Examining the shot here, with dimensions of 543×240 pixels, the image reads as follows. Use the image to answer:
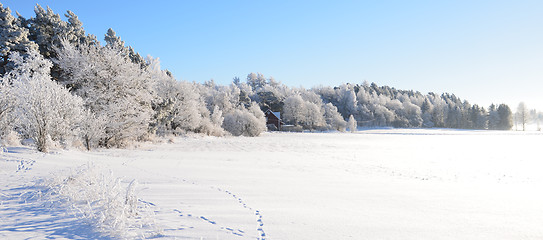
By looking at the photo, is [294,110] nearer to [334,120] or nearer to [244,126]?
[334,120]

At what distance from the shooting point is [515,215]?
5.29 m

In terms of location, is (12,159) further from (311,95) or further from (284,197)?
(311,95)

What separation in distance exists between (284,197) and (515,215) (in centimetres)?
450

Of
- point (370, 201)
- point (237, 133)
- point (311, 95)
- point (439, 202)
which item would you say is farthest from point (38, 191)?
point (311, 95)

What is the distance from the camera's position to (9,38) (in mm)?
19250

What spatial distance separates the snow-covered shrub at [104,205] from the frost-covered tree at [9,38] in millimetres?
19598

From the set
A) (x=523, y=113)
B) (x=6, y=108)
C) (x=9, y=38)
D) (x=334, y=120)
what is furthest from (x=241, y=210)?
(x=523, y=113)

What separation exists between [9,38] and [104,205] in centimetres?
2306

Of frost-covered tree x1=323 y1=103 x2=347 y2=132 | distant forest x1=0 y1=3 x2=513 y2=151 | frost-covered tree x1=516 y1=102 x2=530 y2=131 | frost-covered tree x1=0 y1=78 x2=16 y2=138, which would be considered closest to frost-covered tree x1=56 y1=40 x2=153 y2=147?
distant forest x1=0 y1=3 x2=513 y2=151

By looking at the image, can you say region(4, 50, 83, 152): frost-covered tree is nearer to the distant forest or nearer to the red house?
the distant forest

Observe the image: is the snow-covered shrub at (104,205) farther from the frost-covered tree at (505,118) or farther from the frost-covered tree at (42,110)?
the frost-covered tree at (505,118)

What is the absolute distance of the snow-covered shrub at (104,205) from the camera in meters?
3.50

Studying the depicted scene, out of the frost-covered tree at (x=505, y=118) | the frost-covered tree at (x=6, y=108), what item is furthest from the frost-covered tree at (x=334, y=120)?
the frost-covered tree at (x=6, y=108)

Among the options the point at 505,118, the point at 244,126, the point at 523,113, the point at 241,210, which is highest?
the point at 523,113
